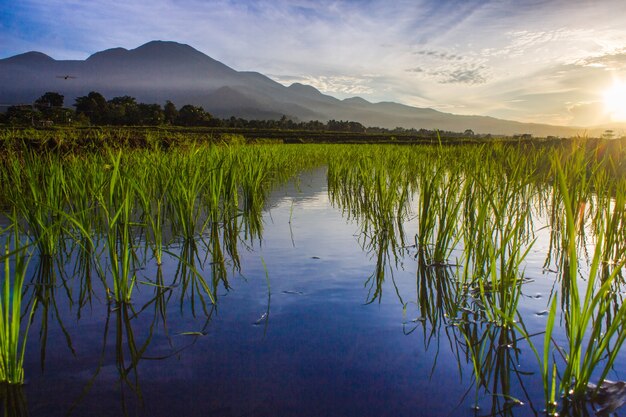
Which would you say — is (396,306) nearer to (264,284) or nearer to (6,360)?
(264,284)

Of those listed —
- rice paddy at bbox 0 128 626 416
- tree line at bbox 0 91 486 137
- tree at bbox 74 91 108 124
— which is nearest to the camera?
rice paddy at bbox 0 128 626 416

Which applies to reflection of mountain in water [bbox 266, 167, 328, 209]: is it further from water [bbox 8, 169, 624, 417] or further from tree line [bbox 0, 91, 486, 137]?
tree line [bbox 0, 91, 486, 137]

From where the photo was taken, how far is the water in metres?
1.46

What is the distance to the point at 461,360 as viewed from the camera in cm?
175

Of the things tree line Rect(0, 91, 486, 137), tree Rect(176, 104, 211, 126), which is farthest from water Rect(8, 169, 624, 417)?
tree Rect(176, 104, 211, 126)

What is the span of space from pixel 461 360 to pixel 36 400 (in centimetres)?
158

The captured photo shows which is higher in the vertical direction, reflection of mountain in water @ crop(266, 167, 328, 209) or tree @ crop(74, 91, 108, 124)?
tree @ crop(74, 91, 108, 124)

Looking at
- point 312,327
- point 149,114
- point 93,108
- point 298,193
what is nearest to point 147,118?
point 149,114

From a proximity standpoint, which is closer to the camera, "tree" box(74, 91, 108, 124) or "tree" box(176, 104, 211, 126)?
"tree" box(176, 104, 211, 126)

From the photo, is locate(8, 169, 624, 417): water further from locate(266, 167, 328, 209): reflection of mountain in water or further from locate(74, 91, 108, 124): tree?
locate(74, 91, 108, 124): tree

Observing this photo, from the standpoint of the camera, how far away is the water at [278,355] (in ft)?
4.80

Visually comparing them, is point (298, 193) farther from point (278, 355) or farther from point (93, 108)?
point (93, 108)

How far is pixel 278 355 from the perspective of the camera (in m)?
1.77

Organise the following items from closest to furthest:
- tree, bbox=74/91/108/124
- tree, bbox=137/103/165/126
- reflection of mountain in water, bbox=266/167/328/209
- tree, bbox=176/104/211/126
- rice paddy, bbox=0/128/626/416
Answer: rice paddy, bbox=0/128/626/416 < reflection of mountain in water, bbox=266/167/328/209 < tree, bbox=137/103/165/126 < tree, bbox=176/104/211/126 < tree, bbox=74/91/108/124
